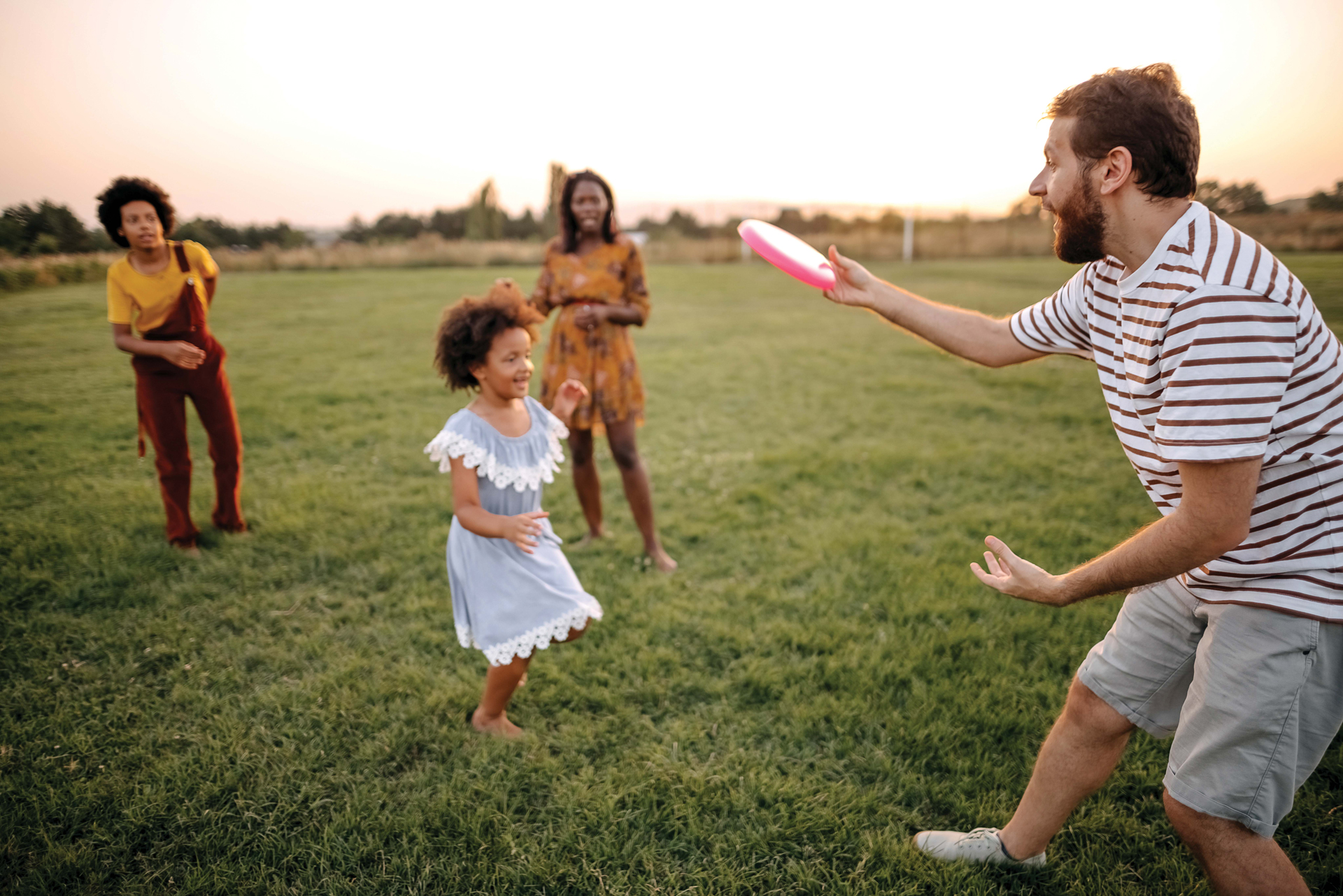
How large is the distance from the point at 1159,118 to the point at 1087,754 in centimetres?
A: 169

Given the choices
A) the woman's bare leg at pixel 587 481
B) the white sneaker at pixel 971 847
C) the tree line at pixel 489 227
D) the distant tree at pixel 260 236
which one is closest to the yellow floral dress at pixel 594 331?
the woman's bare leg at pixel 587 481

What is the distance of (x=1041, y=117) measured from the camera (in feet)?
6.22

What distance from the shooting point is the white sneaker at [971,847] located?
2305 mm

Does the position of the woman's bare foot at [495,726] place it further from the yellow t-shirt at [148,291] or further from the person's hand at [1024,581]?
the yellow t-shirt at [148,291]

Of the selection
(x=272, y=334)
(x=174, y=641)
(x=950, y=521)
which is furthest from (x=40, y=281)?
(x=950, y=521)

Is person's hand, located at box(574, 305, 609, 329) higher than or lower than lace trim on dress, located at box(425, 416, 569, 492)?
higher

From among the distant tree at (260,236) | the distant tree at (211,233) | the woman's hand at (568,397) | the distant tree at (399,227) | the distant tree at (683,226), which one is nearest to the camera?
the woman's hand at (568,397)

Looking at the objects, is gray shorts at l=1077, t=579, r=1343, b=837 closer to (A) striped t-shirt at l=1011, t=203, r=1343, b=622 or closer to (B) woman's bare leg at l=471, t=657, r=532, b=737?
(A) striped t-shirt at l=1011, t=203, r=1343, b=622

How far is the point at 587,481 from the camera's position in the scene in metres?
4.62

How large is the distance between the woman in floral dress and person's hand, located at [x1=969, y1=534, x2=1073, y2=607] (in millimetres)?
2647

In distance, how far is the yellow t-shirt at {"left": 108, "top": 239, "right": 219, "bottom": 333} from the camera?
424 cm

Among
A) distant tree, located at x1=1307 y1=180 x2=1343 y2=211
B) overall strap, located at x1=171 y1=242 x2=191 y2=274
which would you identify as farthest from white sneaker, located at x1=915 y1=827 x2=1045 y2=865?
distant tree, located at x1=1307 y1=180 x2=1343 y2=211

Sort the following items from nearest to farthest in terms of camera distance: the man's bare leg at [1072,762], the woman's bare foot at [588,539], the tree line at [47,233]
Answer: the man's bare leg at [1072,762]
the woman's bare foot at [588,539]
the tree line at [47,233]

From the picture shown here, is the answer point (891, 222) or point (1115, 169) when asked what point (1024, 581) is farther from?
point (891, 222)
